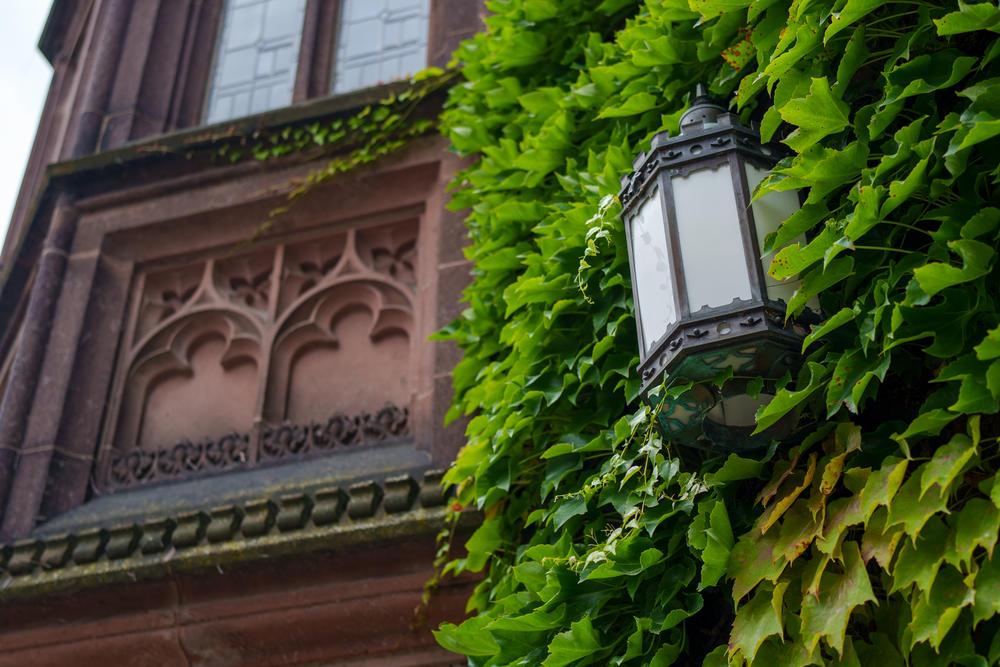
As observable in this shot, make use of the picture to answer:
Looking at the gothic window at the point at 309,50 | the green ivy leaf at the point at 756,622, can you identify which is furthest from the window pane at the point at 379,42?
the green ivy leaf at the point at 756,622

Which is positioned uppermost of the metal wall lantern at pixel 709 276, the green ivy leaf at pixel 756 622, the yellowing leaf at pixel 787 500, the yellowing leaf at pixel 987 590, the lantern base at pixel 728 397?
the metal wall lantern at pixel 709 276

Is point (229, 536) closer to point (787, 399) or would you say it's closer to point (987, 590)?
point (787, 399)

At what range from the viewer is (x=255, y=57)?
24.4 feet

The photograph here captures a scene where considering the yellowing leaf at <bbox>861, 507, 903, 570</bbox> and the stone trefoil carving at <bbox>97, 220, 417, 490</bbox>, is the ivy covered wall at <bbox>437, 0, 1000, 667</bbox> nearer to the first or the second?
the yellowing leaf at <bbox>861, 507, 903, 570</bbox>

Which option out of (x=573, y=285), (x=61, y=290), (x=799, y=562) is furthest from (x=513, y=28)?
(x=799, y=562)

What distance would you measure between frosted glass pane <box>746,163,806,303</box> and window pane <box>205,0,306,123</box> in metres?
4.55

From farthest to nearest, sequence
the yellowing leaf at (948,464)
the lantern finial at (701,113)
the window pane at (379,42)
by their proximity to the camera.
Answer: the window pane at (379,42) < the lantern finial at (701,113) < the yellowing leaf at (948,464)

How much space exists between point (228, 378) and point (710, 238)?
3.24 meters

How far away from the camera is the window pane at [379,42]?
7.02 meters

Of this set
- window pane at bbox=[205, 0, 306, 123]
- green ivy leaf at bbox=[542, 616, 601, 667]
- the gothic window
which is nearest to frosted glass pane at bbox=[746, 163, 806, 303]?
green ivy leaf at bbox=[542, 616, 601, 667]

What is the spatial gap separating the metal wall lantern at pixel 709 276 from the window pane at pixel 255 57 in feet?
14.5

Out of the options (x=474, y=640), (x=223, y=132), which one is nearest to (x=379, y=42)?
(x=223, y=132)

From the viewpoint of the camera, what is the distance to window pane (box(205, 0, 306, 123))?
7250mm

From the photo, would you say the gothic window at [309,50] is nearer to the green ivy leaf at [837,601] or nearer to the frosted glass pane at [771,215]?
the frosted glass pane at [771,215]
